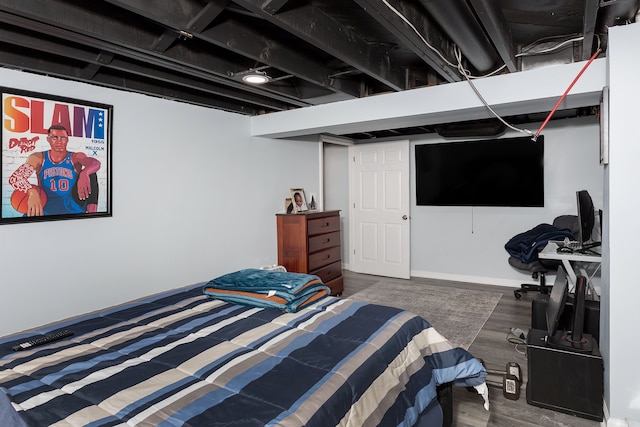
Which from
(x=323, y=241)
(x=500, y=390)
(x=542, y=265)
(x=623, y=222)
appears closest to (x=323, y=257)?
(x=323, y=241)

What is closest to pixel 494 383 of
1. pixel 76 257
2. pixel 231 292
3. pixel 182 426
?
pixel 231 292

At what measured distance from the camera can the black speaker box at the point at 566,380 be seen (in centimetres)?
227

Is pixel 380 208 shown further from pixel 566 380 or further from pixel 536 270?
pixel 566 380

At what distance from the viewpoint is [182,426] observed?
1098 mm

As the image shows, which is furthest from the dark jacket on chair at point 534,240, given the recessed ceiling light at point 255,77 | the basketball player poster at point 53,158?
the basketball player poster at point 53,158

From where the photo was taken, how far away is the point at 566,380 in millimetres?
2348

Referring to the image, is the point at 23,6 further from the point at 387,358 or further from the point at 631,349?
the point at 631,349

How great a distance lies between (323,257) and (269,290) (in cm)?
271

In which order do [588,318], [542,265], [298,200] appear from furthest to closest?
1. [298,200]
2. [542,265]
3. [588,318]

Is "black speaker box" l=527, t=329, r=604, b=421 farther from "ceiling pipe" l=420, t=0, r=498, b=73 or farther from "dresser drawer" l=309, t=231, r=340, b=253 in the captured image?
"dresser drawer" l=309, t=231, r=340, b=253

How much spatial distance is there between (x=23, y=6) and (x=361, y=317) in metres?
2.16

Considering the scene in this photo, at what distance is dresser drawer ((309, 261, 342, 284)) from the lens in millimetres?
4779

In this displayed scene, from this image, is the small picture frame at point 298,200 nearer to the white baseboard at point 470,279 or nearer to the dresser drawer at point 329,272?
the dresser drawer at point 329,272

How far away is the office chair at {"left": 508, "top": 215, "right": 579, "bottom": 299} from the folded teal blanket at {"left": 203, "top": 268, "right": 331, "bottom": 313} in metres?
3.12
